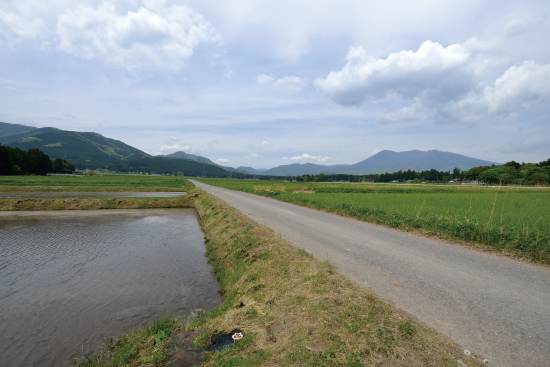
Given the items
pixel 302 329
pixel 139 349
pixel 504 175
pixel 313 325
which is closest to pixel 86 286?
pixel 139 349

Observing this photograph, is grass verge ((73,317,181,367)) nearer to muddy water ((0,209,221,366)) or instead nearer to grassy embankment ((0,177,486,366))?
grassy embankment ((0,177,486,366))

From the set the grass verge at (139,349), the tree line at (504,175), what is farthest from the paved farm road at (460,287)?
the tree line at (504,175)

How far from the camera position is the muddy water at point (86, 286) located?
560cm

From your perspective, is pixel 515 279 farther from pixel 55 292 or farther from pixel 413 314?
pixel 55 292

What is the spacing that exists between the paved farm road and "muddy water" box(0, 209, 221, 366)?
4670 mm

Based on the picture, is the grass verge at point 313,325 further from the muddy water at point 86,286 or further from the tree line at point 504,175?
the tree line at point 504,175

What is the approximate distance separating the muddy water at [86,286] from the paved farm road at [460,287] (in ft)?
15.3

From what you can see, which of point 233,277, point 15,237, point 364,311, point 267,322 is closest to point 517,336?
point 364,311

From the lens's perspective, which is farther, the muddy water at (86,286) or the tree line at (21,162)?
the tree line at (21,162)

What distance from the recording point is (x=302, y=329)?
4148 millimetres

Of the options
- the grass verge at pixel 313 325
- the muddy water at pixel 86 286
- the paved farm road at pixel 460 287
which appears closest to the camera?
the grass verge at pixel 313 325

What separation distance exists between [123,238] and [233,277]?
9.55 m

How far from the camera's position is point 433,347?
351 cm

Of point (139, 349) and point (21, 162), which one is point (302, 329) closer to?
point (139, 349)
